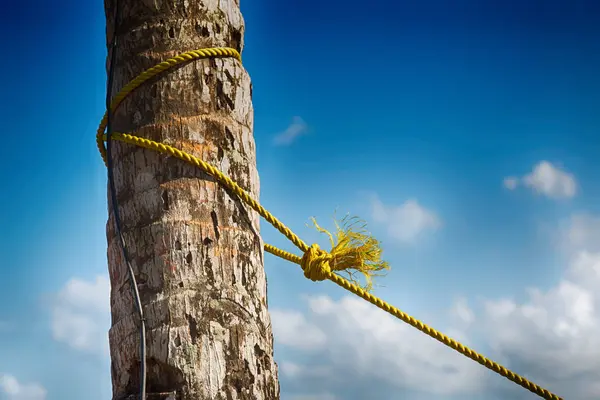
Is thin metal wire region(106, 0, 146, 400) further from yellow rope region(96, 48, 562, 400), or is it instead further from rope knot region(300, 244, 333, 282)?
rope knot region(300, 244, 333, 282)

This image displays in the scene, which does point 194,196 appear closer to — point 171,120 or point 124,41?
point 171,120

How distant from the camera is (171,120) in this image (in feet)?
10.6

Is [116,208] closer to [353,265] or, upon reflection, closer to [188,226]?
[188,226]

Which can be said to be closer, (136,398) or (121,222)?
(136,398)

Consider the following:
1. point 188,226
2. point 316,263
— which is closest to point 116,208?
point 188,226

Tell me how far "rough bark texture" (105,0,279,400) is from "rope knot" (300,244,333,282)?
23.0 inches

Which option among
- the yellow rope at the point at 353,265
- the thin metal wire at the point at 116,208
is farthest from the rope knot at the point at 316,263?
the thin metal wire at the point at 116,208

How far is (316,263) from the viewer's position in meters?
3.86

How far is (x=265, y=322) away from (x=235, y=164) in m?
0.78

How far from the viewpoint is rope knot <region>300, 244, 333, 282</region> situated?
12.6ft

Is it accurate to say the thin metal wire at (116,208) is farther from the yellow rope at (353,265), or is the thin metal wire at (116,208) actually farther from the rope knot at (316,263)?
the rope knot at (316,263)

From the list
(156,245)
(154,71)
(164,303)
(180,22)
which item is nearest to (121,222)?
(156,245)

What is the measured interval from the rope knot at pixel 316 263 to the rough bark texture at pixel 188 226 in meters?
0.58

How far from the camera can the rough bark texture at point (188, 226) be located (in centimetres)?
293
